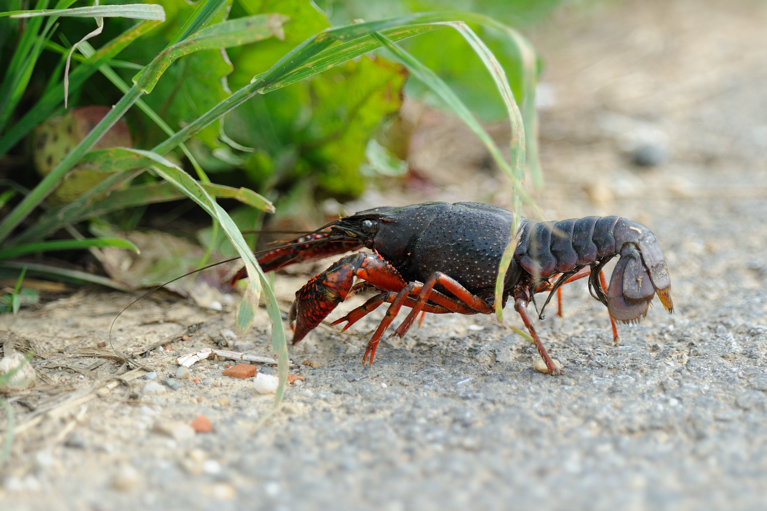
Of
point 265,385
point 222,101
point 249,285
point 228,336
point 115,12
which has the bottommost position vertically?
point 228,336

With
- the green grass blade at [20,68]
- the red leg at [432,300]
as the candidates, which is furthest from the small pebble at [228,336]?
the green grass blade at [20,68]

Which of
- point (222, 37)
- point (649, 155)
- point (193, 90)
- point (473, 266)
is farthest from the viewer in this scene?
point (649, 155)

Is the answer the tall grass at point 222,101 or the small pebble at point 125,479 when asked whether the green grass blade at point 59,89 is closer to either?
the tall grass at point 222,101

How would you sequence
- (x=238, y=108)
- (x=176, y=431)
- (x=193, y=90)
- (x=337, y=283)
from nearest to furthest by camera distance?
1. (x=176, y=431)
2. (x=337, y=283)
3. (x=193, y=90)
4. (x=238, y=108)

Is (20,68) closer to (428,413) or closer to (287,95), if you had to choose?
(287,95)

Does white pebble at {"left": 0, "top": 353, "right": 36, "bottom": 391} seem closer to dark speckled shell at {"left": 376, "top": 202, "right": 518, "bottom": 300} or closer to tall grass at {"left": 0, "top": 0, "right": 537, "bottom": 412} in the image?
tall grass at {"left": 0, "top": 0, "right": 537, "bottom": 412}

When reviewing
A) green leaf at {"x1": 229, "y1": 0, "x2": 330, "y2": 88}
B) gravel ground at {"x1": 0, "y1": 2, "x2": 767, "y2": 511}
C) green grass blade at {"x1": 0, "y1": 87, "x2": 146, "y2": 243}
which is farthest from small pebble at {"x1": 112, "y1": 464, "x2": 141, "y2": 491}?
green leaf at {"x1": 229, "y1": 0, "x2": 330, "y2": 88}

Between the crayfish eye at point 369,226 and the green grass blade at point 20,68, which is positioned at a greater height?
the green grass blade at point 20,68

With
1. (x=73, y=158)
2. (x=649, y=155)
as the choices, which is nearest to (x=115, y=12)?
(x=73, y=158)
